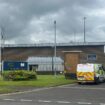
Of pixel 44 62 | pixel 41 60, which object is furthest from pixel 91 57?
pixel 41 60

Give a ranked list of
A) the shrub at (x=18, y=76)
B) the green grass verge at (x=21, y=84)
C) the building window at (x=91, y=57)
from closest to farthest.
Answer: the green grass verge at (x=21, y=84) → the shrub at (x=18, y=76) → the building window at (x=91, y=57)

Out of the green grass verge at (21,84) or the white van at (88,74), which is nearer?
the green grass verge at (21,84)

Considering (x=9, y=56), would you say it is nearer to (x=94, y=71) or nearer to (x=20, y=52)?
(x=20, y=52)

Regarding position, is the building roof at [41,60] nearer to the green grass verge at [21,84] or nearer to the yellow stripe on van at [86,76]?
the yellow stripe on van at [86,76]

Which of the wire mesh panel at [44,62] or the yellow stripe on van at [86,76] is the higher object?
the wire mesh panel at [44,62]

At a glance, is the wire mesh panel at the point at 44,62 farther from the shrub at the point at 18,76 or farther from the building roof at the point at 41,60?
the shrub at the point at 18,76

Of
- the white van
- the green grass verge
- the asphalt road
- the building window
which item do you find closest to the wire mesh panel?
the building window

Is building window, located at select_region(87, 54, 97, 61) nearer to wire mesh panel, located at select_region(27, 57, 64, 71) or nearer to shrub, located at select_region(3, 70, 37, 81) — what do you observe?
wire mesh panel, located at select_region(27, 57, 64, 71)

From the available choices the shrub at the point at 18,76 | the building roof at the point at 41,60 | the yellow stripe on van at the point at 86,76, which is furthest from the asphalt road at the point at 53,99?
the building roof at the point at 41,60

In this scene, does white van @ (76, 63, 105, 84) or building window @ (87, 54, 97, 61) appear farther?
building window @ (87, 54, 97, 61)

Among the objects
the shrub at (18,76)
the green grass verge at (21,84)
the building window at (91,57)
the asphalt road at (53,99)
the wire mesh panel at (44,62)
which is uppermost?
the building window at (91,57)

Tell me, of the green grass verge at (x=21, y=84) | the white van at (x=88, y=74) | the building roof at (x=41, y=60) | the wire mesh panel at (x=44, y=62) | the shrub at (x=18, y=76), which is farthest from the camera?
the building roof at (x=41, y=60)

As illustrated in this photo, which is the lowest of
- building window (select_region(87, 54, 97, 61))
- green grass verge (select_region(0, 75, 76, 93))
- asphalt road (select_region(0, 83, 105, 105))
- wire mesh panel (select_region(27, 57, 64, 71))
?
asphalt road (select_region(0, 83, 105, 105))

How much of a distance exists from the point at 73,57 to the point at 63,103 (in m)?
32.1
